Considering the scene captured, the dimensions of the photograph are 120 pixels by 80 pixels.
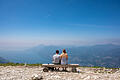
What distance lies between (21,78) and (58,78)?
117 inches

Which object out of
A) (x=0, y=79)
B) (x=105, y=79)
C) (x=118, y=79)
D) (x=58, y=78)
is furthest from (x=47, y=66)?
(x=118, y=79)

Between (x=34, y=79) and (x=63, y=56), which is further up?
(x=63, y=56)

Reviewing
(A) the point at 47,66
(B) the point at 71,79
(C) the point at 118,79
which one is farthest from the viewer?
(A) the point at 47,66

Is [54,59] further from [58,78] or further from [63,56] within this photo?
[58,78]

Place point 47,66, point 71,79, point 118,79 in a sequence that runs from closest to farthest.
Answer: point 118,79, point 71,79, point 47,66

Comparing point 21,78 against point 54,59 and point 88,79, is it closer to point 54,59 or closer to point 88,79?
point 54,59

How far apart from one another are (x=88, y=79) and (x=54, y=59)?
511cm

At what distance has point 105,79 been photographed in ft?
30.9

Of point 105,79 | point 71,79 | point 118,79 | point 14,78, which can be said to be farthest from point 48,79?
point 118,79

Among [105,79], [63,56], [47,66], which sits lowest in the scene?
[105,79]

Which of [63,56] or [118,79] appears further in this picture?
[63,56]

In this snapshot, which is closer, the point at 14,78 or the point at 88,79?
the point at 88,79

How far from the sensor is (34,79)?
31.2ft

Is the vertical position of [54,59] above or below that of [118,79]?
above
